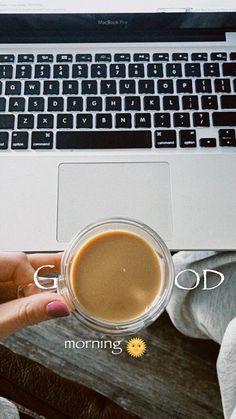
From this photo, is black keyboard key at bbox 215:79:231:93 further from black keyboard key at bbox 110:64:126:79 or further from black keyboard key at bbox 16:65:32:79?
black keyboard key at bbox 16:65:32:79

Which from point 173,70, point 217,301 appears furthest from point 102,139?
point 217,301

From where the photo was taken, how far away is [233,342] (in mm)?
622

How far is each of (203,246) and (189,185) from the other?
0.24 feet

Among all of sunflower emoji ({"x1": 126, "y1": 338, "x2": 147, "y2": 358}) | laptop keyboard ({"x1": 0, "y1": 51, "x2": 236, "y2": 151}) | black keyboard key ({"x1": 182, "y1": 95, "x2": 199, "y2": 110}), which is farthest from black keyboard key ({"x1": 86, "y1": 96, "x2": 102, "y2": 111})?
sunflower emoji ({"x1": 126, "y1": 338, "x2": 147, "y2": 358})

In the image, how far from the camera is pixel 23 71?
66 cm

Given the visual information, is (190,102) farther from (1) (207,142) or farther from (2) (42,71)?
(2) (42,71)

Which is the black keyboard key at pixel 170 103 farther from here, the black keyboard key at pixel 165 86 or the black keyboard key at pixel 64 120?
the black keyboard key at pixel 64 120

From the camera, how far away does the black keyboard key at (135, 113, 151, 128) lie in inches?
25.3

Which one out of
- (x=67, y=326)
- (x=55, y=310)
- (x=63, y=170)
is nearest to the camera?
(x=55, y=310)

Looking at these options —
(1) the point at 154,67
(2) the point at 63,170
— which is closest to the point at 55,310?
(2) the point at 63,170

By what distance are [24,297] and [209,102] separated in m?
0.31

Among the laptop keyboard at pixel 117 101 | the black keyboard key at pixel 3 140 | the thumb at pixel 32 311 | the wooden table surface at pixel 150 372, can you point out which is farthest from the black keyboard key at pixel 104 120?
the wooden table surface at pixel 150 372

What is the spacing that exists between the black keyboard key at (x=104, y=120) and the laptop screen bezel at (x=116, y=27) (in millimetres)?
95

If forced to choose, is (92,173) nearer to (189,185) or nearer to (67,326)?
(189,185)
